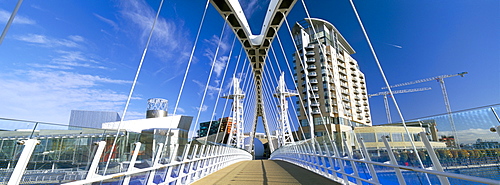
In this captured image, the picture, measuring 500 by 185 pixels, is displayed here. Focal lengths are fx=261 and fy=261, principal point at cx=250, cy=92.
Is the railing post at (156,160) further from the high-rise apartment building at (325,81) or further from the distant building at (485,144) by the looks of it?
the high-rise apartment building at (325,81)

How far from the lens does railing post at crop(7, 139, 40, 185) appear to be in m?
2.24

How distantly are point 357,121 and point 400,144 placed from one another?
68814 millimetres

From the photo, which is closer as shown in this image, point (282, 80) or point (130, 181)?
point (130, 181)

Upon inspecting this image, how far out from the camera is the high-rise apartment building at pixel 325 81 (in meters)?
55.9

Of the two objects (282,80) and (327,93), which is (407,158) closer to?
(282,80)

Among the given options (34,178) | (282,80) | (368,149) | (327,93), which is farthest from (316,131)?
(34,178)

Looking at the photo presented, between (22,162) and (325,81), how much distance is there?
59410mm

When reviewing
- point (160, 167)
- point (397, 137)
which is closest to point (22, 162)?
point (160, 167)

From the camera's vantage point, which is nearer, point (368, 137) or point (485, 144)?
point (485, 144)

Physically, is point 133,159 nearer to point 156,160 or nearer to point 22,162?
point 156,160

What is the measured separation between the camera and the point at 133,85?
697 cm

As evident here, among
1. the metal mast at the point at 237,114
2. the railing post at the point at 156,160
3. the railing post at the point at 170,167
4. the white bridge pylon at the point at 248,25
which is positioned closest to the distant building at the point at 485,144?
the railing post at the point at 156,160

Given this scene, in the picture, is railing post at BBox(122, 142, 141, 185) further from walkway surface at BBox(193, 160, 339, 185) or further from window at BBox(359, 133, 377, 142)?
window at BBox(359, 133, 377, 142)

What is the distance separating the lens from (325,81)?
58500mm
